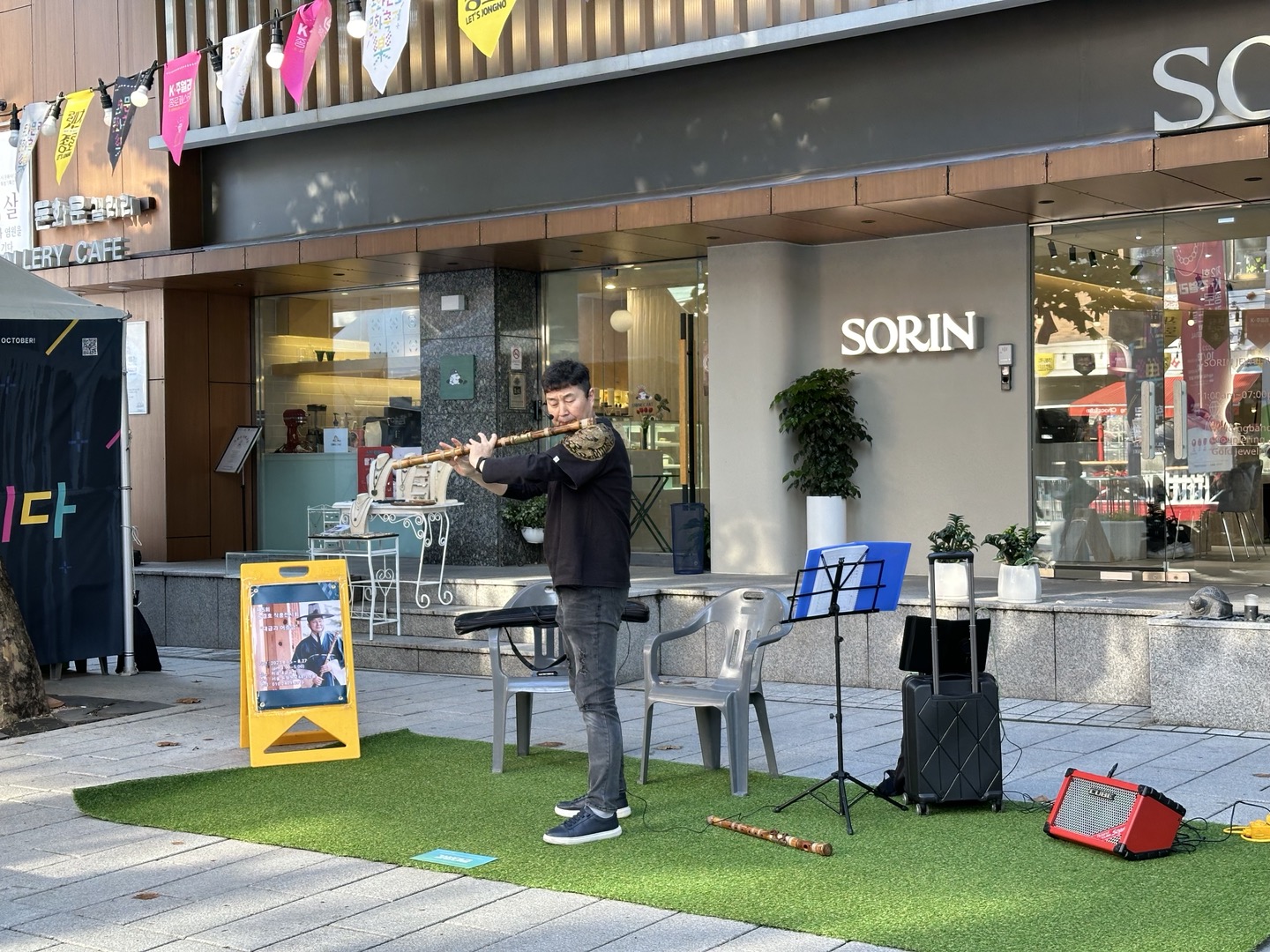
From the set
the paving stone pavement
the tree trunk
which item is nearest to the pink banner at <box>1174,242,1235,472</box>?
the paving stone pavement

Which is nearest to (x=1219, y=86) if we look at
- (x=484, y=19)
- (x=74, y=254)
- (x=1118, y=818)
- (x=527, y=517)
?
(x=484, y=19)

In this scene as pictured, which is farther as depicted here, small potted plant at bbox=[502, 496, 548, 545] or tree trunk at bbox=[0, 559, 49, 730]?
small potted plant at bbox=[502, 496, 548, 545]

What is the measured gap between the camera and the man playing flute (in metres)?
5.78

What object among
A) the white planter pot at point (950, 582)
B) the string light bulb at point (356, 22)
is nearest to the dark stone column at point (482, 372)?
the string light bulb at point (356, 22)

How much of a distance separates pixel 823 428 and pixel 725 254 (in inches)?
66.9

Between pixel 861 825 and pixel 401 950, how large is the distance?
2.13m

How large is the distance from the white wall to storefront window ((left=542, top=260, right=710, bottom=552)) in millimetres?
732

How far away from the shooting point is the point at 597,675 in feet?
19.3

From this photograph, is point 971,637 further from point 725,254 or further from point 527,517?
point 527,517

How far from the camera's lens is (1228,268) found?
10852 mm

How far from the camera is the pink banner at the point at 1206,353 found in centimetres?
1091

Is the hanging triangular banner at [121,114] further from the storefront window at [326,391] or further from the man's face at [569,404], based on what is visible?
the man's face at [569,404]

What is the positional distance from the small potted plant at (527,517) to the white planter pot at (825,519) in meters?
2.50

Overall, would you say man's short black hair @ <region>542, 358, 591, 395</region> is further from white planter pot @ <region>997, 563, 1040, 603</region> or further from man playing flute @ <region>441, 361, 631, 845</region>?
white planter pot @ <region>997, 563, 1040, 603</region>
